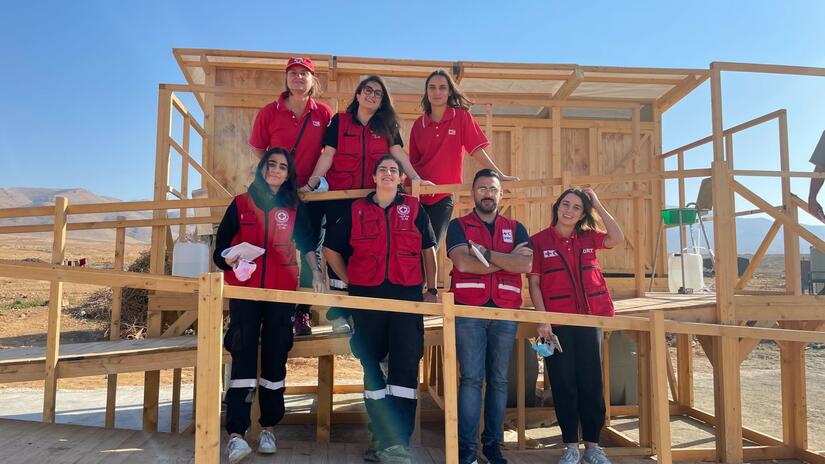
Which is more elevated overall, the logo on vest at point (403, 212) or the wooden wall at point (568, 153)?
the wooden wall at point (568, 153)

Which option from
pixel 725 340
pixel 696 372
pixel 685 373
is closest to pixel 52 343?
pixel 725 340

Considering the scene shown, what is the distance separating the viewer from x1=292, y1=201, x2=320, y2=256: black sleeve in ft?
11.9

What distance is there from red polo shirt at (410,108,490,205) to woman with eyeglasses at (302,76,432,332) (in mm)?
314

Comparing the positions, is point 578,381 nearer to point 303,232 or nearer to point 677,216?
point 303,232

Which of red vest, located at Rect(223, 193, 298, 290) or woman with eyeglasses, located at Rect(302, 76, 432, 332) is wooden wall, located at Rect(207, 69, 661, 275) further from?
red vest, located at Rect(223, 193, 298, 290)

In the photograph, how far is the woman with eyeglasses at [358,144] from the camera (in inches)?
150

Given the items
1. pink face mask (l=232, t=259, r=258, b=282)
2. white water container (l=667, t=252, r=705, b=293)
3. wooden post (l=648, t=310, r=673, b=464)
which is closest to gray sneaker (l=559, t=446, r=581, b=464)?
wooden post (l=648, t=310, r=673, b=464)

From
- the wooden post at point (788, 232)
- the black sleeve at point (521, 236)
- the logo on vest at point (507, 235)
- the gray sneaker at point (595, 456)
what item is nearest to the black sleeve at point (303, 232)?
the logo on vest at point (507, 235)

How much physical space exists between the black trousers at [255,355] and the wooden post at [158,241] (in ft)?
5.10

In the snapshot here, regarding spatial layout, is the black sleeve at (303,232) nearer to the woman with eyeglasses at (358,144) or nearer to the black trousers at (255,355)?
the woman with eyeglasses at (358,144)

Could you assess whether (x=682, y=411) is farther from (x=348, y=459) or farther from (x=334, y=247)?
(x=334, y=247)

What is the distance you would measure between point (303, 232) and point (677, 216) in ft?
20.6

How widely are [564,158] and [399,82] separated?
335 centimetres

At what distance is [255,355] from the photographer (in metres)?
3.41
